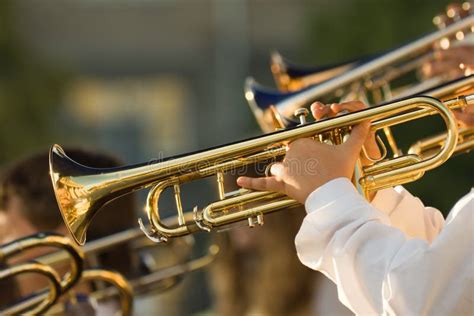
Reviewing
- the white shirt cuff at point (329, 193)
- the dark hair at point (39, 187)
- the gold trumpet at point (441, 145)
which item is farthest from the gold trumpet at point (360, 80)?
the white shirt cuff at point (329, 193)

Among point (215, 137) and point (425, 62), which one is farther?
point (215, 137)

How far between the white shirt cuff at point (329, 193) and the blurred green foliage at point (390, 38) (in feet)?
9.13

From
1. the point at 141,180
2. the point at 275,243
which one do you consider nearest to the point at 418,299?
the point at 141,180

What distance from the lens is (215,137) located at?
17.6 meters

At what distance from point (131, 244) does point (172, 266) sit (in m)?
0.31

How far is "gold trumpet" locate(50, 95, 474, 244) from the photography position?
2.36 metres

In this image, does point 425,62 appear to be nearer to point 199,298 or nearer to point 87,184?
point 87,184

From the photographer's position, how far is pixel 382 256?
2.10 m

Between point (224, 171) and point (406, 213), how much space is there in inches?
19.0

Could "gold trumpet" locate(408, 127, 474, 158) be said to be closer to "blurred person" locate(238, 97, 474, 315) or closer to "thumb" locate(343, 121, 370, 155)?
"thumb" locate(343, 121, 370, 155)

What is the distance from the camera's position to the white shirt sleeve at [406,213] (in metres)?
2.52

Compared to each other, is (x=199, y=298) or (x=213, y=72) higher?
(x=213, y=72)

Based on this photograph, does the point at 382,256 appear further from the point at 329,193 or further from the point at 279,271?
the point at 279,271

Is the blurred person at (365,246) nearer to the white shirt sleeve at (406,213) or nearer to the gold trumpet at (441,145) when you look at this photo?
the white shirt sleeve at (406,213)
